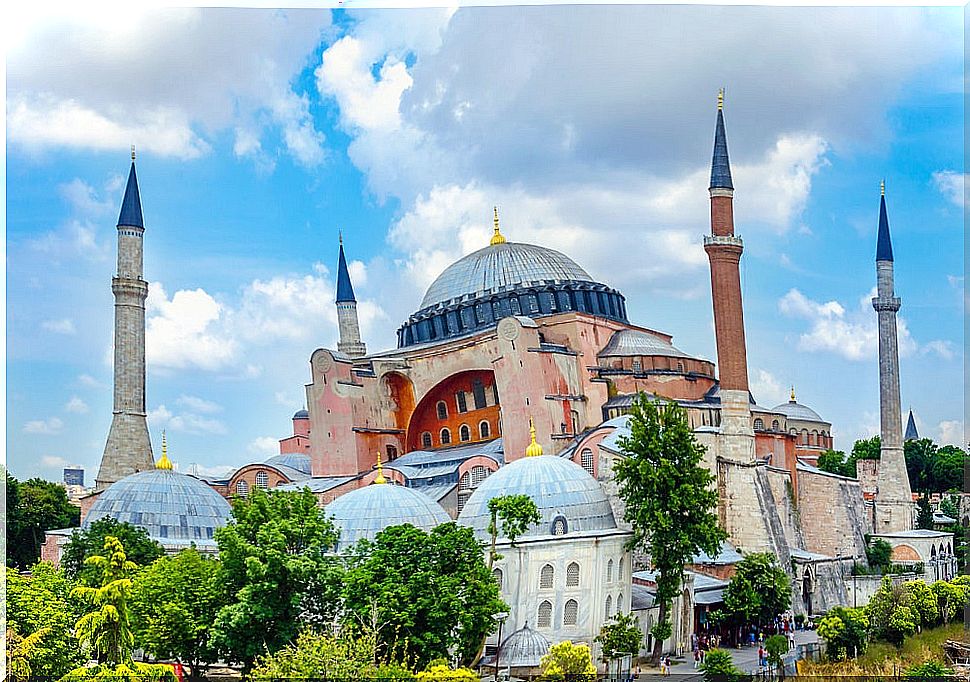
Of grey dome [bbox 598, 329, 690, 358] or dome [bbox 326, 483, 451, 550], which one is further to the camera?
grey dome [bbox 598, 329, 690, 358]

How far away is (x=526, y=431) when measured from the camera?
49.2 feet

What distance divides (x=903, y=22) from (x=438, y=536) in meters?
7.28

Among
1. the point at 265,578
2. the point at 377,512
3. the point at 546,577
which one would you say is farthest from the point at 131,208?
the point at 546,577

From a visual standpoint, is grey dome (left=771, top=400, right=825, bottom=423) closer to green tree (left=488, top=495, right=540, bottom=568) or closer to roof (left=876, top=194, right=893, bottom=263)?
roof (left=876, top=194, right=893, bottom=263)

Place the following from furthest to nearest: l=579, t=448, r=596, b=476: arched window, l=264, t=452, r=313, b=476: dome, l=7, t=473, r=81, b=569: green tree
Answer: l=264, t=452, r=313, b=476: dome
l=7, t=473, r=81, b=569: green tree
l=579, t=448, r=596, b=476: arched window

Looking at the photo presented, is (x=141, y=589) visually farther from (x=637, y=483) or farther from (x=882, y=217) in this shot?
(x=882, y=217)

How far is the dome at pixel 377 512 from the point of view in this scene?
1181 cm

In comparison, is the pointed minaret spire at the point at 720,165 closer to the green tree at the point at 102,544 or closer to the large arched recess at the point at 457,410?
the large arched recess at the point at 457,410

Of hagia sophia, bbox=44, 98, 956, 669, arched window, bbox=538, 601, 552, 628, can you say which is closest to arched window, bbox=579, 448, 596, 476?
hagia sophia, bbox=44, 98, 956, 669

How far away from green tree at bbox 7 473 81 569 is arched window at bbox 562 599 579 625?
8.59m

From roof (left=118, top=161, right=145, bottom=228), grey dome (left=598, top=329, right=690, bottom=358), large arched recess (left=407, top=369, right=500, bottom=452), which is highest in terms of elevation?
roof (left=118, top=161, right=145, bottom=228)

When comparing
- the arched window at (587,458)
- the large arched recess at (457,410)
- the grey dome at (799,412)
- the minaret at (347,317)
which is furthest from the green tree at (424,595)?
the grey dome at (799,412)

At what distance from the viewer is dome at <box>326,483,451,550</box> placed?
38.8 feet

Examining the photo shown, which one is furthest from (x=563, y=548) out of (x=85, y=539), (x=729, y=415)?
(x=85, y=539)
